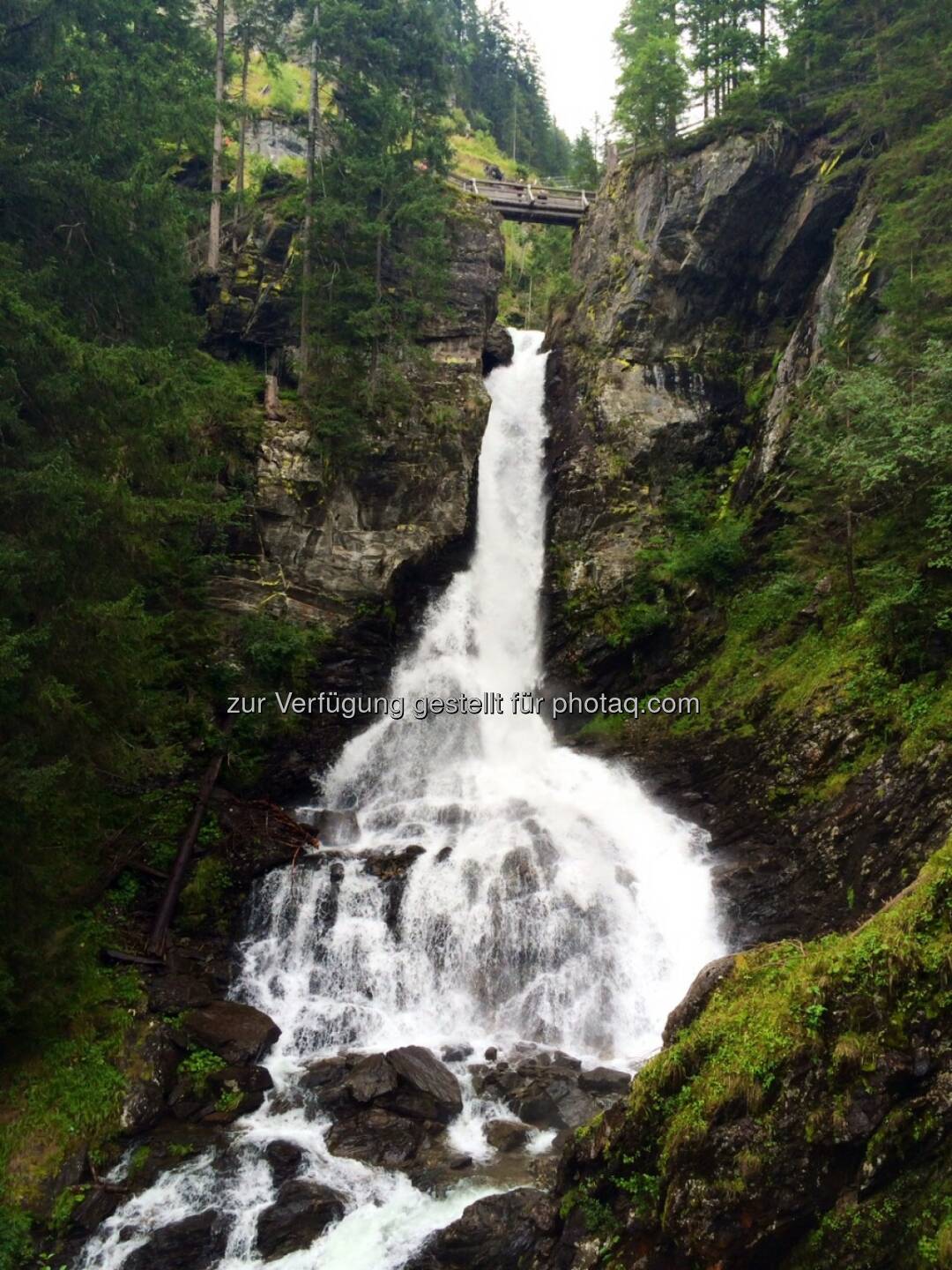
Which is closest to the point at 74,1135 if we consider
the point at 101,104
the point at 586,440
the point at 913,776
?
the point at 913,776

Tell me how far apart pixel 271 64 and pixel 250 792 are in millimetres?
25745

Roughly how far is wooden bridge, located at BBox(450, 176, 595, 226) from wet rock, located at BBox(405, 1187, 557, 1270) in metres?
31.7

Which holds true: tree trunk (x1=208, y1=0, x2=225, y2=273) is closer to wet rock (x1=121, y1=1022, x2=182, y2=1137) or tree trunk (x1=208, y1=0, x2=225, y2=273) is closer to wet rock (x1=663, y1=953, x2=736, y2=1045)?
wet rock (x1=121, y1=1022, x2=182, y2=1137)

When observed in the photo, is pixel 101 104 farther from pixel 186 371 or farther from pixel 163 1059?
pixel 163 1059

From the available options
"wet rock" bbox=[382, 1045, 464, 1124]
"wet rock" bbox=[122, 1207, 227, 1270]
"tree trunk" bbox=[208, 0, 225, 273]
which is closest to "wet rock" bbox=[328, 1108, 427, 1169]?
"wet rock" bbox=[382, 1045, 464, 1124]

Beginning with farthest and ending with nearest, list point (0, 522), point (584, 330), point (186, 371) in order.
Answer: point (584, 330)
point (186, 371)
point (0, 522)

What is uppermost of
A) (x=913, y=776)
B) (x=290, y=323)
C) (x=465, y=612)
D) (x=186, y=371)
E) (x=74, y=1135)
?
(x=290, y=323)

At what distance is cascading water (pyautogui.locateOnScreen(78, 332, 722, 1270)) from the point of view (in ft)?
27.4

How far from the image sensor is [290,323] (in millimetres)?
22766

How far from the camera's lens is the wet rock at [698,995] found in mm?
7363

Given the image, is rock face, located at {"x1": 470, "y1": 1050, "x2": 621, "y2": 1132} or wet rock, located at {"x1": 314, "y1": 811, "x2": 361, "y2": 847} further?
wet rock, located at {"x1": 314, "y1": 811, "x2": 361, "y2": 847}

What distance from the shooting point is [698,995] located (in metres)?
7.44

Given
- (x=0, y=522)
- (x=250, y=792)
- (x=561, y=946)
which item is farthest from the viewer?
(x=250, y=792)

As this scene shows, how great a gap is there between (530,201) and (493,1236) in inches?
1299
